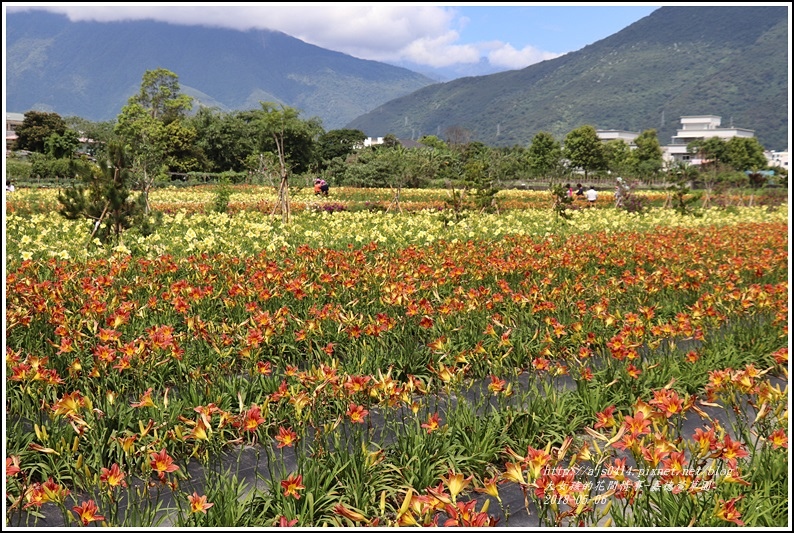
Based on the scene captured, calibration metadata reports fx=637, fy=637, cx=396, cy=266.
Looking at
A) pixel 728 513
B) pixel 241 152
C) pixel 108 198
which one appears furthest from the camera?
pixel 241 152

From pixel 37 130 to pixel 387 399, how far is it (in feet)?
211

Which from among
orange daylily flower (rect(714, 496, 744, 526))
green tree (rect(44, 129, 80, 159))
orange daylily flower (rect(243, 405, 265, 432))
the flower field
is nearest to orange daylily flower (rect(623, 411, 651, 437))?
the flower field

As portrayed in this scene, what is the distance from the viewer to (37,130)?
57.4 meters

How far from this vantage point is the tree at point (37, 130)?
2259 inches

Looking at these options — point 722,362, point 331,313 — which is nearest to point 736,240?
point 722,362

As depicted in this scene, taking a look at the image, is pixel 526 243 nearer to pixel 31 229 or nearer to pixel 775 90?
pixel 31 229

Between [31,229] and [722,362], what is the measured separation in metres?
11.4

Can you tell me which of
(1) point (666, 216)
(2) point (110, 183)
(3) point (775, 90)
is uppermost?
(3) point (775, 90)

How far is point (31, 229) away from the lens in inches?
454

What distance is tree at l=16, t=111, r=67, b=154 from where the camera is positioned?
188 ft

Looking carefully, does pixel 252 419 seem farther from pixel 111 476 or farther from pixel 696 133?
pixel 696 133

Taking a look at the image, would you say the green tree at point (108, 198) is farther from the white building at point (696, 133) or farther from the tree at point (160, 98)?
the white building at point (696, 133)

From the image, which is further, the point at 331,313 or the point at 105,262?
the point at 105,262

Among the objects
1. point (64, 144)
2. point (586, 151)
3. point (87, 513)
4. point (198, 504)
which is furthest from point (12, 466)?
point (586, 151)
